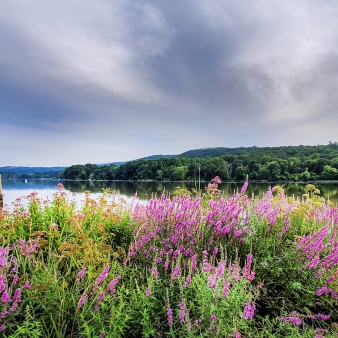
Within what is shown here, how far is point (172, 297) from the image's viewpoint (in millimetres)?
2795

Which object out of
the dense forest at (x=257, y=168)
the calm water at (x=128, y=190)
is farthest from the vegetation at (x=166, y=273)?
the dense forest at (x=257, y=168)

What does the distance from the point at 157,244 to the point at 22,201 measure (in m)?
2.71

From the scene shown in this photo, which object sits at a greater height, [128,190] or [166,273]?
[166,273]

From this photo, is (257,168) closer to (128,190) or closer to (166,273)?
(128,190)

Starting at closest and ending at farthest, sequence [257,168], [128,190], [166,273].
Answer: [166,273] → [128,190] → [257,168]

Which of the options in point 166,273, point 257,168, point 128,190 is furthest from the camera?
point 257,168

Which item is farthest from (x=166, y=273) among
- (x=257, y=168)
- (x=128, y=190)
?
(x=257, y=168)

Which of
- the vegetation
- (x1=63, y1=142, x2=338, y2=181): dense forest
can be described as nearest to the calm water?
the vegetation

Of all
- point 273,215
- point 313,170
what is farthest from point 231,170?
point 273,215

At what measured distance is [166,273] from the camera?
127 inches

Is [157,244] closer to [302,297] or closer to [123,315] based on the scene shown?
[123,315]

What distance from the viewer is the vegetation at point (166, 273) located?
97.3 inches

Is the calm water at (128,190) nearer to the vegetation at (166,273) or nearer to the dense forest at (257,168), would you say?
the vegetation at (166,273)

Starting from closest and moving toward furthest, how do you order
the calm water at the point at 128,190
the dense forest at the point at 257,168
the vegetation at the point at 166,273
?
1. the vegetation at the point at 166,273
2. the calm water at the point at 128,190
3. the dense forest at the point at 257,168
